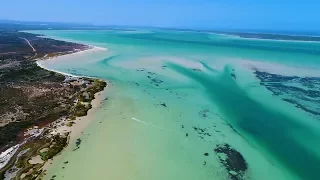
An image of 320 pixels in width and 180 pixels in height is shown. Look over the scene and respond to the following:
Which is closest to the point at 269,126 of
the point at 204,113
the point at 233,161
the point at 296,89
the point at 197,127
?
the point at 204,113

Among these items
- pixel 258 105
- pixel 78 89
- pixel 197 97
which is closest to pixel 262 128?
pixel 258 105

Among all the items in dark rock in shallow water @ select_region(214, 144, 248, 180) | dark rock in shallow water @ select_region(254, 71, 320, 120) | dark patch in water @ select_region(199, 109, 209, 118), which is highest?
dark rock in shallow water @ select_region(254, 71, 320, 120)

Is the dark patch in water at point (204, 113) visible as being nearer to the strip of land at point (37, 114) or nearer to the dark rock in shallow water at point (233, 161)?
the dark rock in shallow water at point (233, 161)

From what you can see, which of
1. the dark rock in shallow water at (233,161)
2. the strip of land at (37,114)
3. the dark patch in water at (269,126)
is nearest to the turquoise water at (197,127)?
the dark patch in water at (269,126)

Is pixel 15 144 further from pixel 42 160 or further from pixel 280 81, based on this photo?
pixel 280 81

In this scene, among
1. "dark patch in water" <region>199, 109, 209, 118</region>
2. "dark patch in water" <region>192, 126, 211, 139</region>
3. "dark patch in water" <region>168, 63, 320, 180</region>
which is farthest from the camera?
"dark patch in water" <region>199, 109, 209, 118</region>

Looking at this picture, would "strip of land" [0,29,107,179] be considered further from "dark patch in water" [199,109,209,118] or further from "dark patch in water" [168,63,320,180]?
"dark patch in water" [168,63,320,180]

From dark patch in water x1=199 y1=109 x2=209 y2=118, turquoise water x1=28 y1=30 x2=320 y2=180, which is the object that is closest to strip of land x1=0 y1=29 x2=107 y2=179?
turquoise water x1=28 y1=30 x2=320 y2=180

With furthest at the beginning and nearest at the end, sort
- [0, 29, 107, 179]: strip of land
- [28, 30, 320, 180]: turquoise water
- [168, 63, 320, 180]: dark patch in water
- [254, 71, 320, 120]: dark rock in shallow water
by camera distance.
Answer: [254, 71, 320, 120]: dark rock in shallow water
[168, 63, 320, 180]: dark patch in water
[0, 29, 107, 179]: strip of land
[28, 30, 320, 180]: turquoise water
